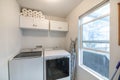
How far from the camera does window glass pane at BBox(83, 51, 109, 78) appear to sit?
1.45 meters

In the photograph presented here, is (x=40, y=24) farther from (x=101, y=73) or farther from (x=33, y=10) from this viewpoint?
(x=101, y=73)

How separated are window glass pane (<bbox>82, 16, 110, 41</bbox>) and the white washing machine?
79 cm

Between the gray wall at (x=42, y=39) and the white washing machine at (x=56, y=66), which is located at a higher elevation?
the gray wall at (x=42, y=39)

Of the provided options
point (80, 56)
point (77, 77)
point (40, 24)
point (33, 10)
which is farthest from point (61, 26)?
point (77, 77)

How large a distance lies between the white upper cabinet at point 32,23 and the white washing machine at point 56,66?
0.97 meters

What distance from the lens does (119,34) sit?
3.47 ft

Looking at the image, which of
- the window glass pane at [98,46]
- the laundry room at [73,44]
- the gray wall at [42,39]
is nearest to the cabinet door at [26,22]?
the laundry room at [73,44]

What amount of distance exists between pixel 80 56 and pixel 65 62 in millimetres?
491

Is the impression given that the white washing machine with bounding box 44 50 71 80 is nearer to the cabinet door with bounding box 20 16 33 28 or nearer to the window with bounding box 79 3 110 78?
the window with bounding box 79 3 110 78

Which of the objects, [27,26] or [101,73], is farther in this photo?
[27,26]

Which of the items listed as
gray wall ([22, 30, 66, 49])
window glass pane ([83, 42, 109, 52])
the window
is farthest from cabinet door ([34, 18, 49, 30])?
window glass pane ([83, 42, 109, 52])

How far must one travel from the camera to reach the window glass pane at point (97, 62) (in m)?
1.45

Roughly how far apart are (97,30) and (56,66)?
1.30m

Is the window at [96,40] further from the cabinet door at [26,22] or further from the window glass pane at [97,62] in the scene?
the cabinet door at [26,22]
